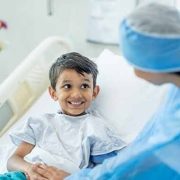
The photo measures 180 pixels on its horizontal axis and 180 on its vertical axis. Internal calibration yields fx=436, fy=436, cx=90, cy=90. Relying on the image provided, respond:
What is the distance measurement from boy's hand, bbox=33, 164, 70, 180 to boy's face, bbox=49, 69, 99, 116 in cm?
29

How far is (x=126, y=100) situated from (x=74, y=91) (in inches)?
12.8

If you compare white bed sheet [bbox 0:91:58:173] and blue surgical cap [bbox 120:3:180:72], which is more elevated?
blue surgical cap [bbox 120:3:180:72]

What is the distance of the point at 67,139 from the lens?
1874 mm

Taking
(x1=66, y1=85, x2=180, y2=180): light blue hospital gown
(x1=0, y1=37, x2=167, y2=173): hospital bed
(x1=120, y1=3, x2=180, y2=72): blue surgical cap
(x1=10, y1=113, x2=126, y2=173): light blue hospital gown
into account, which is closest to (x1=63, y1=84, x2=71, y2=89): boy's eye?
(x1=10, y1=113, x2=126, y2=173): light blue hospital gown

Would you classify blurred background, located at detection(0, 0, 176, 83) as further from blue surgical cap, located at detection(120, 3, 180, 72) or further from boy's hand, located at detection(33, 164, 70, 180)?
blue surgical cap, located at detection(120, 3, 180, 72)

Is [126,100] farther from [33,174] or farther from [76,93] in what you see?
[33,174]

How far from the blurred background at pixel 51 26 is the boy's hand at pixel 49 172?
Result: 1.37 metres

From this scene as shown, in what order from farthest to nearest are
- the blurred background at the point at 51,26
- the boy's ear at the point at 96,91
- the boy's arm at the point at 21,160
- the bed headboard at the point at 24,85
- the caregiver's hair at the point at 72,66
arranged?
the blurred background at the point at 51,26
the bed headboard at the point at 24,85
the boy's ear at the point at 96,91
the caregiver's hair at the point at 72,66
the boy's arm at the point at 21,160

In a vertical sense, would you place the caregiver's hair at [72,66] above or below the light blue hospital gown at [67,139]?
above

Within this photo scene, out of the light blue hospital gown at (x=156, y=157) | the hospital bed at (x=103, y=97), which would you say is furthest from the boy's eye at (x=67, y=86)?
the light blue hospital gown at (x=156, y=157)

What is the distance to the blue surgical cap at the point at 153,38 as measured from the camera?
1.12 metres

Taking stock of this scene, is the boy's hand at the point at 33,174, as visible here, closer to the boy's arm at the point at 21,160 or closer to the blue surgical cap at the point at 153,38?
the boy's arm at the point at 21,160

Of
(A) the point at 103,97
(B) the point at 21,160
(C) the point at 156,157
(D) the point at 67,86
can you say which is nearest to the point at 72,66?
(D) the point at 67,86

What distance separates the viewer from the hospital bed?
2.07 meters
